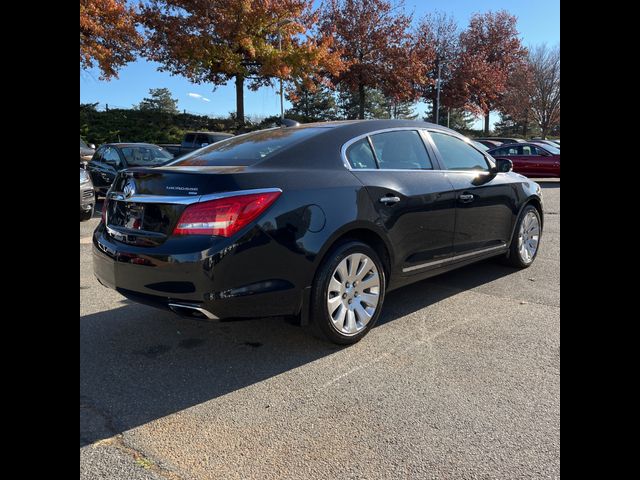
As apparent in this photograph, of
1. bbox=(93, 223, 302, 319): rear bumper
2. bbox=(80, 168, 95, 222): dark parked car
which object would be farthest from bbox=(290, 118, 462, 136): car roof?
bbox=(80, 168, 95, 222): dark parked car

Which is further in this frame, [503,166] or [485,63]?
[485,63]

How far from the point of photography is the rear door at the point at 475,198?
4.54 m

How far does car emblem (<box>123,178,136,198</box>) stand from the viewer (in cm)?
340

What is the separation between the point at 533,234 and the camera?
577cm

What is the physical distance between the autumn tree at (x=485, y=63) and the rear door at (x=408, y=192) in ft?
121

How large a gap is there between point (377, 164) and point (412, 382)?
169 cm

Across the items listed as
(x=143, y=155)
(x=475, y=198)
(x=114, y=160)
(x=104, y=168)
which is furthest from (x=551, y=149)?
(x=475, y=198)

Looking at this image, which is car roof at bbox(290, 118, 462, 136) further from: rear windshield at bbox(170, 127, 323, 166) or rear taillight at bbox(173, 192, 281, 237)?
rear taillight at bbox(173, 192, 281, 237)

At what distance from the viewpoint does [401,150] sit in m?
4.22

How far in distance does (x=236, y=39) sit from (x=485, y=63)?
2350 cm

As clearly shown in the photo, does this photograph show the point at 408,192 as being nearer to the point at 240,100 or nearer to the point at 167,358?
the point at 167,358

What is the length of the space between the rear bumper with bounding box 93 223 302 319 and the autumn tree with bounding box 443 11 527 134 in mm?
38587

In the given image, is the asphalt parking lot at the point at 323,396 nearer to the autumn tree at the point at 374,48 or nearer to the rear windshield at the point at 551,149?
the rear windshield at the point at 551,149
